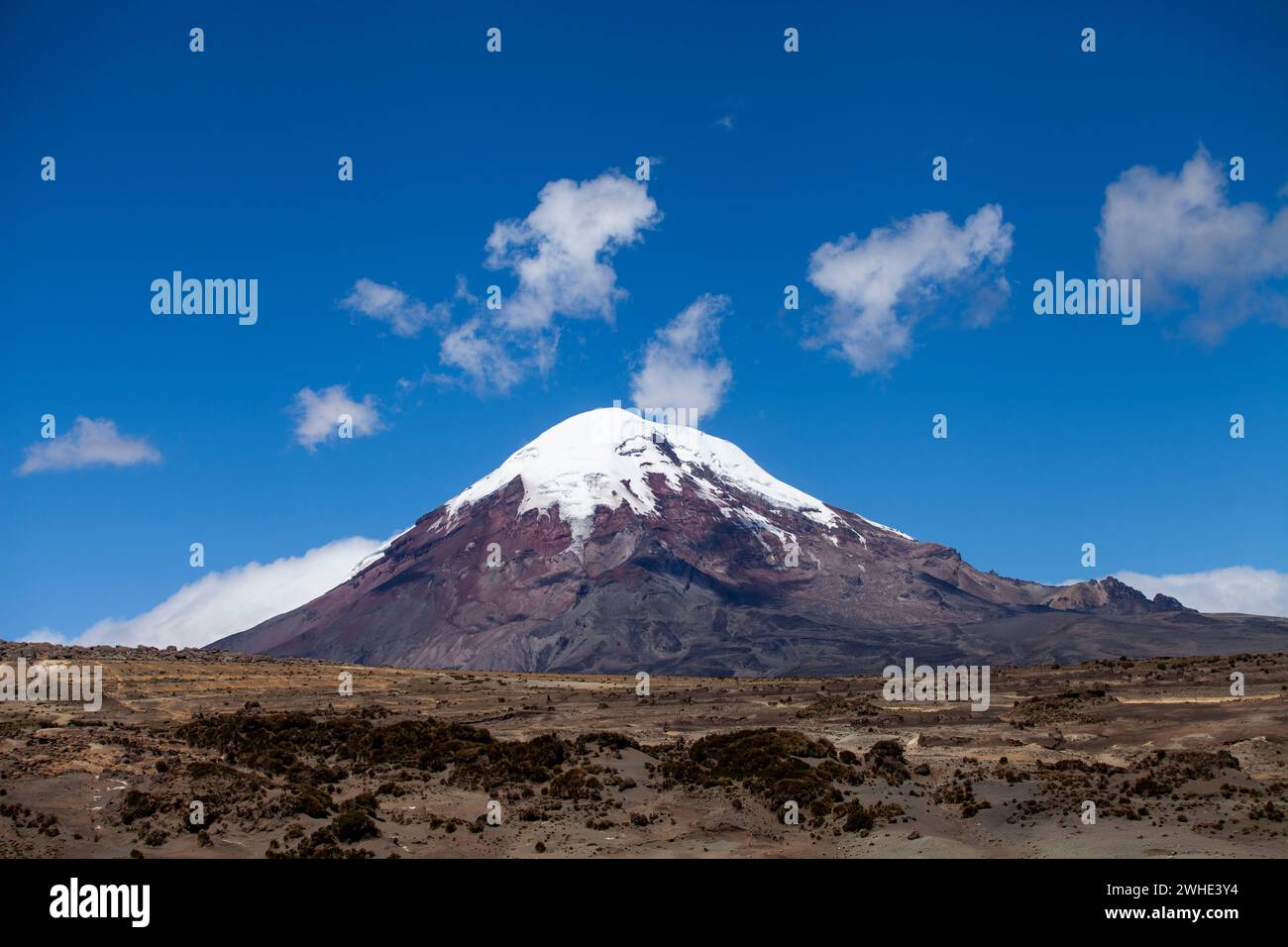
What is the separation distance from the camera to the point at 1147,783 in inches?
1774

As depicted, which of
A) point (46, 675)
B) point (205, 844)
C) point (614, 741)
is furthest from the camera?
point (46, 675)

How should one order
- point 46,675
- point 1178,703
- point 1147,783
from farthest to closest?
point 46,675, point 1178,703, point 1147,783

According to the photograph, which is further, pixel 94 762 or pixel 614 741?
pixel 614 741

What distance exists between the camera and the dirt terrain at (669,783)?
129 feet

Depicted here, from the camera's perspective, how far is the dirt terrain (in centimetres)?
3922

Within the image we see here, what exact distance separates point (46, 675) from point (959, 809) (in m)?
69.3

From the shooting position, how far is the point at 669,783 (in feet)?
171
